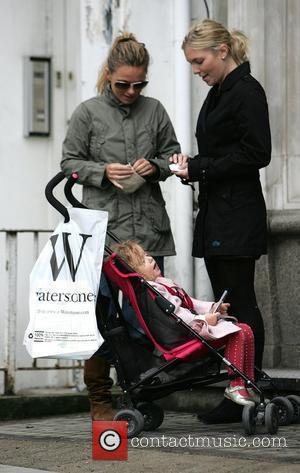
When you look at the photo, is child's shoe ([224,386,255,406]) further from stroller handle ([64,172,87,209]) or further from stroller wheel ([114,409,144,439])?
stroller handle ([64,172,87,209])

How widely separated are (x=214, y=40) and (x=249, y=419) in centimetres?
189

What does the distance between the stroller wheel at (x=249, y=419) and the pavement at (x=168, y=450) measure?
0.04 meters

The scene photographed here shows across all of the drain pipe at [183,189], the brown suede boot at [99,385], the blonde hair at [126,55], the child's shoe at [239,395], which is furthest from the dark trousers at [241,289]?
the drain pipe at [183,189]

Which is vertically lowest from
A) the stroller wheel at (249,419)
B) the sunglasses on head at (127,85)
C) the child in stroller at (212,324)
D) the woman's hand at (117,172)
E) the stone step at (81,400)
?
the stone step at (81,400)

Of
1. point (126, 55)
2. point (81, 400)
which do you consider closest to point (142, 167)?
point (126, 55)

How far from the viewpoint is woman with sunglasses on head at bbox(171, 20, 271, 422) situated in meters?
7.25

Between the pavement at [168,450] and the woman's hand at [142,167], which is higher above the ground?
the woman's hand at [142,167]

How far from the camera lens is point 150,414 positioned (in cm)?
722

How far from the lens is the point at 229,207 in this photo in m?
7.31

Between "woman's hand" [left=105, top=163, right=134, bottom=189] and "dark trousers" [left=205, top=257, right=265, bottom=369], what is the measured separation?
1.95 feet

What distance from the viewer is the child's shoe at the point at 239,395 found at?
22.9 ft

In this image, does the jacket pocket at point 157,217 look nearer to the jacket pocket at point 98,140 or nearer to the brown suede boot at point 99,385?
the jacket pocket at point 98,140

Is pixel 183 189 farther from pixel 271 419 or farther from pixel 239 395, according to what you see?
pixel 271 419

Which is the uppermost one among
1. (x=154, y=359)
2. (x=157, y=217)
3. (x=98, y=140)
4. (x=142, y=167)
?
(x=98, y=140)
